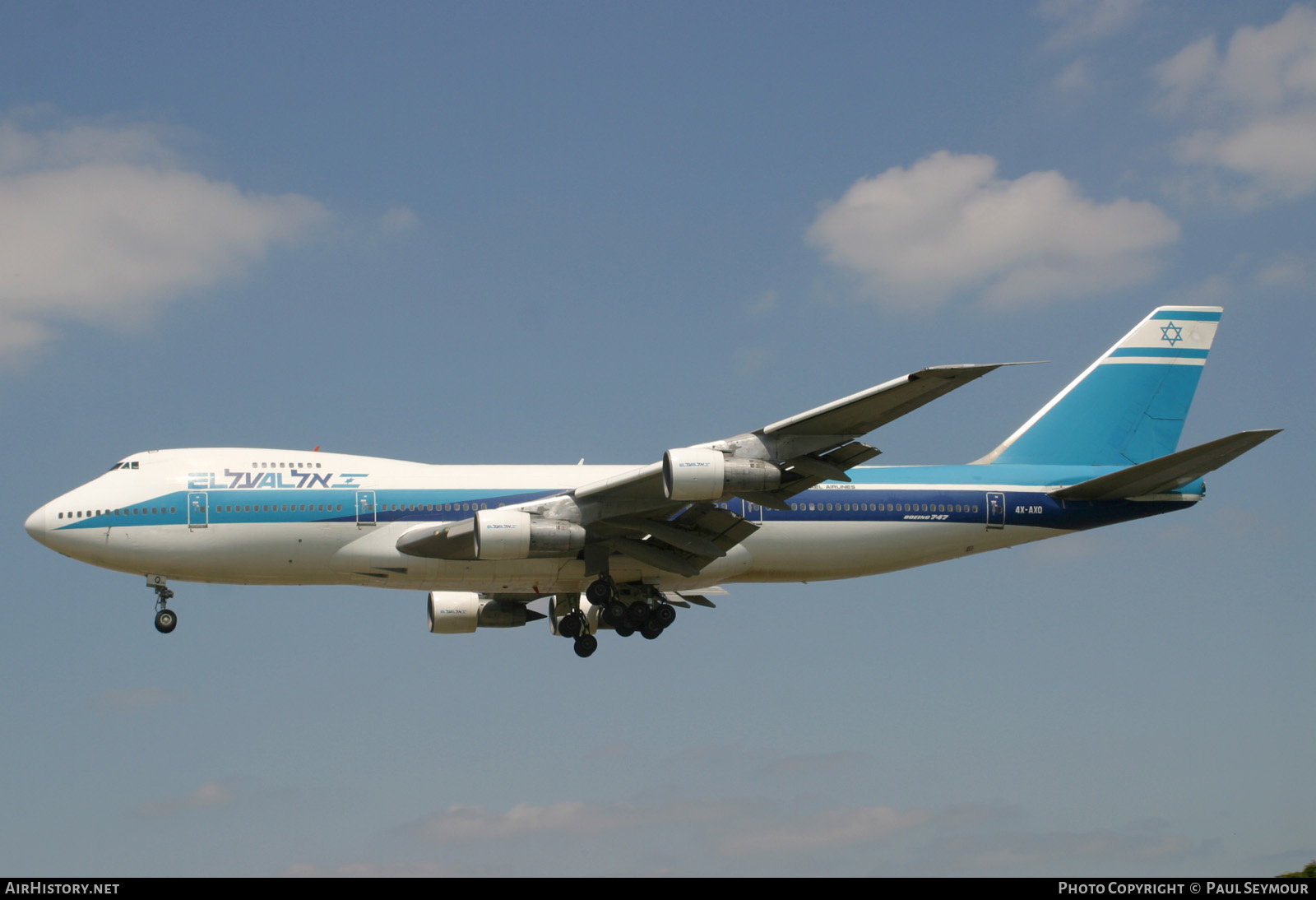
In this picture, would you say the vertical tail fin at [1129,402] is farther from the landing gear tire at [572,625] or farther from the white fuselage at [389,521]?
the landing gear tire at [572,625]

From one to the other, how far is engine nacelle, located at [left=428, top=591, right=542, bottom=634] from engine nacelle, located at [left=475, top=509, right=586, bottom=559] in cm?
838

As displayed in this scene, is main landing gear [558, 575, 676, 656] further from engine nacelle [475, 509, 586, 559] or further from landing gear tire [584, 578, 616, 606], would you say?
engine nacelle [475, 509, 586, 559]

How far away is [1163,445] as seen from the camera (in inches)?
1623

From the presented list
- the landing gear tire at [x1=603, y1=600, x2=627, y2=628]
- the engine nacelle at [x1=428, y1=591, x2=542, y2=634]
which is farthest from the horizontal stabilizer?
the engine nacelle at [x1=428, y1=591, x2=542, y2=634]

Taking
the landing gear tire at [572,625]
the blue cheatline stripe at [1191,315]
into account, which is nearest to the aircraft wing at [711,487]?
the landing gear tire at [572,625]

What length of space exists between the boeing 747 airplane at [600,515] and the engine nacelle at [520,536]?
0.14 feet

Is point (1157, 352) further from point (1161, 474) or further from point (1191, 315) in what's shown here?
point (1161, 474)

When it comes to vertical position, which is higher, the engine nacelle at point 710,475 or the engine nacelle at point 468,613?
the engine nacelle at point 710,475

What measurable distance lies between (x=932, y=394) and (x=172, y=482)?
19.3m

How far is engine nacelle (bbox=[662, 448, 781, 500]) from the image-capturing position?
96.5ft

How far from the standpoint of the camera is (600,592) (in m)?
34.7

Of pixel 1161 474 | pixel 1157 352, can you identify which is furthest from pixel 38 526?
pixel 1157 352

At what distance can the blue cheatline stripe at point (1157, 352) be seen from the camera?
138 feet
